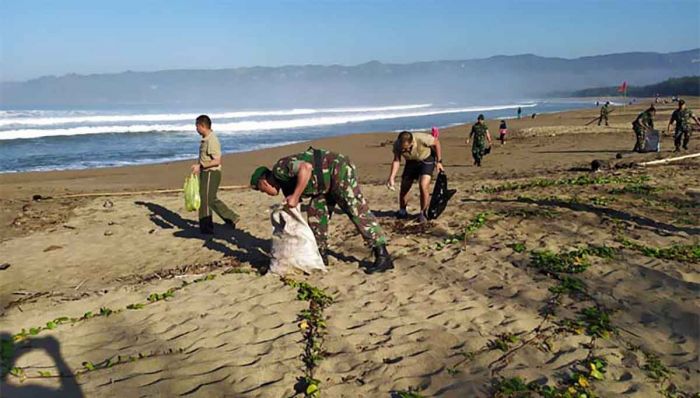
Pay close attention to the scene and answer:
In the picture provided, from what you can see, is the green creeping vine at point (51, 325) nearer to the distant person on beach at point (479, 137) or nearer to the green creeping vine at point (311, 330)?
the green creeping vine at point (311, 330)

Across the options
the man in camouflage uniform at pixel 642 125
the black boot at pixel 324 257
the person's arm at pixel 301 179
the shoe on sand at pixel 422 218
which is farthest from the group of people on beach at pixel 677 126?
the person's arm at pixel 301 179

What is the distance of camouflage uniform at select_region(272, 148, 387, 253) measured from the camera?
553 cm

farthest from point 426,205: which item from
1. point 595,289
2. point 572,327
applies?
point 572,327

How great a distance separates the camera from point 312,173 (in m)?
5.66

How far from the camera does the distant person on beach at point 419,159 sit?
753 cm

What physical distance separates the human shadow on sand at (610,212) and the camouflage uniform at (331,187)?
12.3 feet

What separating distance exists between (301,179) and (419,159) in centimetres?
291

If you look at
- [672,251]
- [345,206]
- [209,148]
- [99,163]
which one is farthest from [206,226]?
[99,163]

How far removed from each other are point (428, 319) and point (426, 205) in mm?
3657

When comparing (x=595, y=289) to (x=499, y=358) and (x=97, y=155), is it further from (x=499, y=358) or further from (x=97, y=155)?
(x=97, y=155)

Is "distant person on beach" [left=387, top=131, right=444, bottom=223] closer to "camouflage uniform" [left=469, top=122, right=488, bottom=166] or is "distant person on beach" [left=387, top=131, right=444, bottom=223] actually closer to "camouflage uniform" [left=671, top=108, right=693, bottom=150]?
"camouflage uniform" [left=469, top=122, right=488, bottom=166]

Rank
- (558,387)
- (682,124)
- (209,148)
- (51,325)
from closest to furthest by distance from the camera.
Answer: (558,387) → (51,325) → (209,148) → (682,124)

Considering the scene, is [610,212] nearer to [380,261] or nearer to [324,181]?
[380,261]

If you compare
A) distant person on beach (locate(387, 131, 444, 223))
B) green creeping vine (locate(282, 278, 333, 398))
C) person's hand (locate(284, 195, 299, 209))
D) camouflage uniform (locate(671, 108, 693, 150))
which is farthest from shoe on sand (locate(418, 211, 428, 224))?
camouflage uniform (locate(671, 108, 693, 150))
